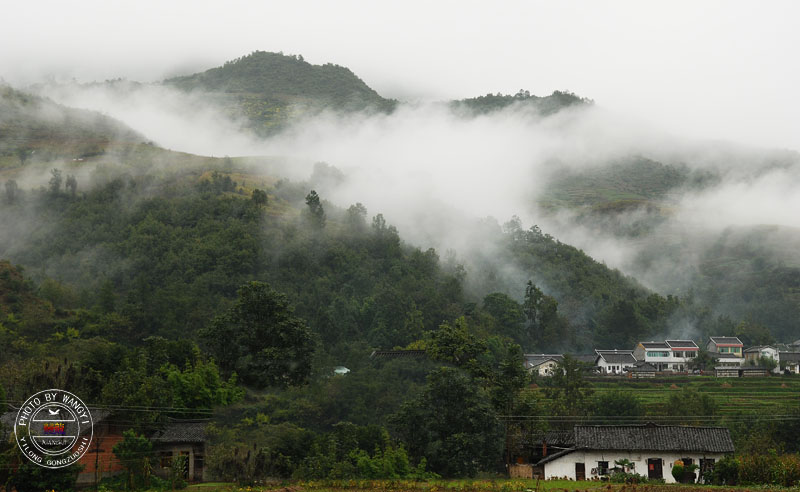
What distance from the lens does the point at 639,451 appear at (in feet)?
141

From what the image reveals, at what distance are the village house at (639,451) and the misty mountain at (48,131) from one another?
316 feet

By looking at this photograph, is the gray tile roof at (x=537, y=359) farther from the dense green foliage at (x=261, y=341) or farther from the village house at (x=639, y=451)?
the village house at (x=639, y=451)

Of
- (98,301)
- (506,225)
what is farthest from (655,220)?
(98,301)

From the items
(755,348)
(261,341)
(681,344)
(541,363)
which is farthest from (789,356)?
(261,341)

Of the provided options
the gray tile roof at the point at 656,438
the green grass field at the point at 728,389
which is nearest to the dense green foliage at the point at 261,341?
the gray tile roof at the point at 656,438

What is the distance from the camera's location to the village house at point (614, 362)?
87000 millimetres

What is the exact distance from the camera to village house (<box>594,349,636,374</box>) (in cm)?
8700

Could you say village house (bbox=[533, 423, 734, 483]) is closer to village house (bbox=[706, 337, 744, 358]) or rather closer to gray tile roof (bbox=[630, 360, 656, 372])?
gray tile roof (bbox=[630, 360, 656, 372])

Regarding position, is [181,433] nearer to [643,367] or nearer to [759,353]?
[643,367]

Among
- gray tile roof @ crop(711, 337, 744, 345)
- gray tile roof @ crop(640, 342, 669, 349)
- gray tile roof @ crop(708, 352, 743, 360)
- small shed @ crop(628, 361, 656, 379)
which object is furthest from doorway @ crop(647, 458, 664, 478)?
gray tile roof @ crop(711, 337, 744, 345)

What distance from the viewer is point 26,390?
43500mm

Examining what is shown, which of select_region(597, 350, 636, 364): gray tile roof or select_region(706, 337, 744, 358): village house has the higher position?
select_region(706, 337, 744, 358): village house

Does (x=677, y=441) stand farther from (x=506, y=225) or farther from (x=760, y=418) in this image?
(x=506, y=225)

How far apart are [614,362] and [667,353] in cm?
916
